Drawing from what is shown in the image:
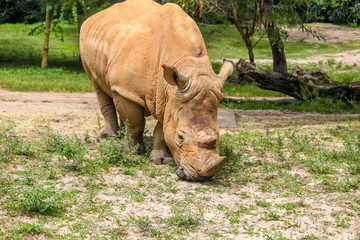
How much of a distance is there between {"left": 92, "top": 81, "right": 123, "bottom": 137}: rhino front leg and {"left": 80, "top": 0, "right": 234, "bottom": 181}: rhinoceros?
0.54 meters

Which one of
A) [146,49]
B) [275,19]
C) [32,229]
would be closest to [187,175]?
[146,49]

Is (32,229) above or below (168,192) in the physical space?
above

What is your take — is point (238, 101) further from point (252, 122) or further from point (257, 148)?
point (257, 148)

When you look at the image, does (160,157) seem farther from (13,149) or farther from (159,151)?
(13,149)

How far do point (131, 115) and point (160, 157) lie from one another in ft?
2.41

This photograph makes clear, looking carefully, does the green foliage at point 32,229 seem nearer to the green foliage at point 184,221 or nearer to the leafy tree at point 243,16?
the green foliage at point 184,221

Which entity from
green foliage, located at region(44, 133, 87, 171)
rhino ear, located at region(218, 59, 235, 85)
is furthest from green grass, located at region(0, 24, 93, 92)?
rhino ear, located at region(218, 59, 235, 85)

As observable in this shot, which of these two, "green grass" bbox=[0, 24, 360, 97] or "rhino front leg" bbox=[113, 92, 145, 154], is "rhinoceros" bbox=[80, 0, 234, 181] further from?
"green grass" bbox=[0, 24, 360, 97]

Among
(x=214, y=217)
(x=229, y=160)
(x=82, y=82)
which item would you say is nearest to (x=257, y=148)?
(x=229, y=160)

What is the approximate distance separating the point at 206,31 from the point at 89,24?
893 cm

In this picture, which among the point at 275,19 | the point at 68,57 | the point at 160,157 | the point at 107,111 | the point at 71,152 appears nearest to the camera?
the point at 71,152

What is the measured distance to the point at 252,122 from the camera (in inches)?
409

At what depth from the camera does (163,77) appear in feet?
21.1

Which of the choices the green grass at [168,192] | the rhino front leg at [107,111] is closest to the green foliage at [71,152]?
the green grass at [168,192]
